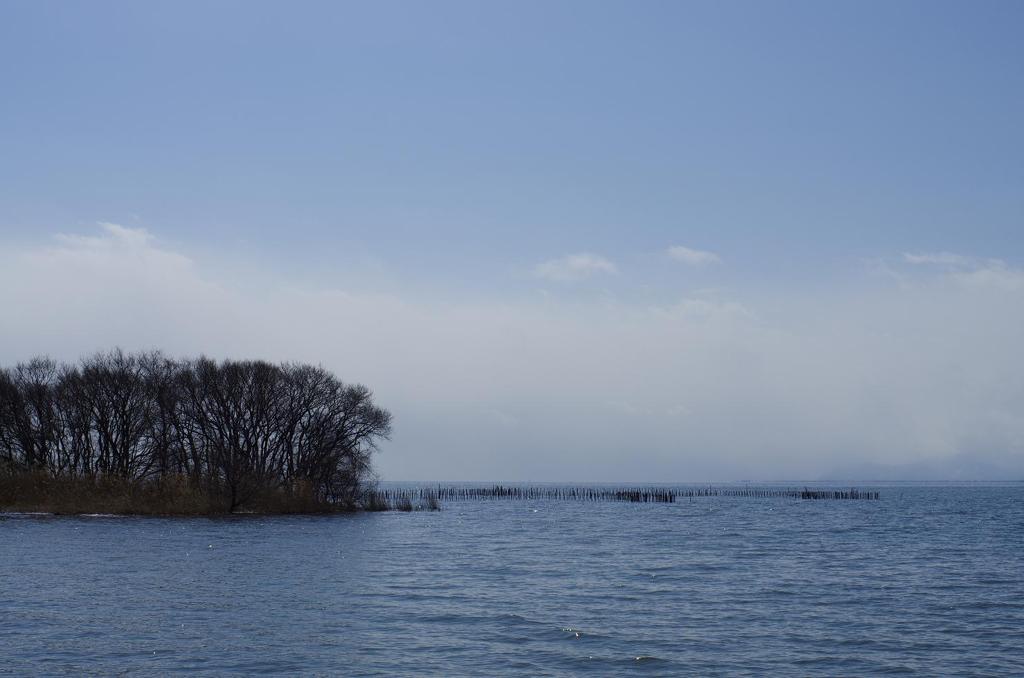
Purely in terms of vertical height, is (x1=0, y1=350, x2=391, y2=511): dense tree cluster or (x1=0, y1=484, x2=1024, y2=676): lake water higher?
(x1=0, y1=350, x2=391, y2=511): dense tree cluster

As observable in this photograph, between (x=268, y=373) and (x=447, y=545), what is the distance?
145 ft

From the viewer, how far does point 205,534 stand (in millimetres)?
58844

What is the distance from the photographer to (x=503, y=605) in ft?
98.6

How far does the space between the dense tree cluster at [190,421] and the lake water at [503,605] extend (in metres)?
32.0

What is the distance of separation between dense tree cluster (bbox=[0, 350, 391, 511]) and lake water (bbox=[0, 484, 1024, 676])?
105 feet

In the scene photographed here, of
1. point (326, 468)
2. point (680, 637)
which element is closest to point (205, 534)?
point (326, 468)

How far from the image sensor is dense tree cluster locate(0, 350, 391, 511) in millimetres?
89062

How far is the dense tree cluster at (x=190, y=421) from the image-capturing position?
Result: 89.1m

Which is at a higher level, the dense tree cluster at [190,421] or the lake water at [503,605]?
the dense tree cluster at [190,421]

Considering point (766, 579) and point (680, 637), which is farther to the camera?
point (766, 579)

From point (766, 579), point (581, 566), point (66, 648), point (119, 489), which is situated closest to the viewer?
point (66, 648)

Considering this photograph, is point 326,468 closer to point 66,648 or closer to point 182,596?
point 182,596

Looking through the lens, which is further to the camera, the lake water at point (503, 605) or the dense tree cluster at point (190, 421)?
the dense tree cluster at point (190, 421)

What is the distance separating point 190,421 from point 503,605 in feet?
227
